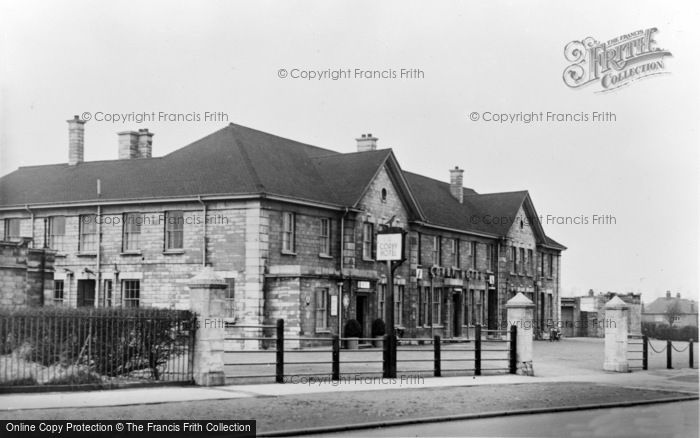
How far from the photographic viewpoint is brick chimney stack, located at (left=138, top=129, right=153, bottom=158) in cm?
→ 4153

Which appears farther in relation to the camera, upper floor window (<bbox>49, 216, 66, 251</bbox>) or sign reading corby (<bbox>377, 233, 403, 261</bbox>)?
upper floor window (<bbox>49, 216, 66, 251</bbox>)

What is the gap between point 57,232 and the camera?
3869 cm

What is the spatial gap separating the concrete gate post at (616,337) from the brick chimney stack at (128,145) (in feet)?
75.5

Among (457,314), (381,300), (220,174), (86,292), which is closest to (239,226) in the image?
(220,174)

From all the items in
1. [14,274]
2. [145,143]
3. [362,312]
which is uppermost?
[145,143]

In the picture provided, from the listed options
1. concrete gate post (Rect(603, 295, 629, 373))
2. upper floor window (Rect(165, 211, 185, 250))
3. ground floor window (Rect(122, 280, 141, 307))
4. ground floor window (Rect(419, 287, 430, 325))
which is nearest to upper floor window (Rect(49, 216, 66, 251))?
ground floor window (Rect(122, 280, 141, 307))

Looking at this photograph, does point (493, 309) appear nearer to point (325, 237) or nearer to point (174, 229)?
point (325, 237)

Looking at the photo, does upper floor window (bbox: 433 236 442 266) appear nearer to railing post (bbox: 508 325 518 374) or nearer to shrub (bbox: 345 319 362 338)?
shrub (bbox: 345 319 362 338)

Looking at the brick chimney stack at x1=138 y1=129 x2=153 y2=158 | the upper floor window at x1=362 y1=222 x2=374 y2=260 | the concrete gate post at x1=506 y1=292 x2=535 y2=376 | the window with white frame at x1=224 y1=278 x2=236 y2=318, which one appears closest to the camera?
the concrete gate post at x1=506 y1=292 x2=535 y2=376

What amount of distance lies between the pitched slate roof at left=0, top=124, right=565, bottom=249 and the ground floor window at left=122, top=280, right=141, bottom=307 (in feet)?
11.1

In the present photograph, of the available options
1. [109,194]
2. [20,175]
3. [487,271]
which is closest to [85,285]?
[109,194]

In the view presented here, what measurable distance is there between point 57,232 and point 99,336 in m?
22.9

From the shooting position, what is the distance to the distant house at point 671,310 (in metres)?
75.4

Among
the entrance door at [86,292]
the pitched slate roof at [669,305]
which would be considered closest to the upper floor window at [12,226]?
the entrance door at [86,292]
